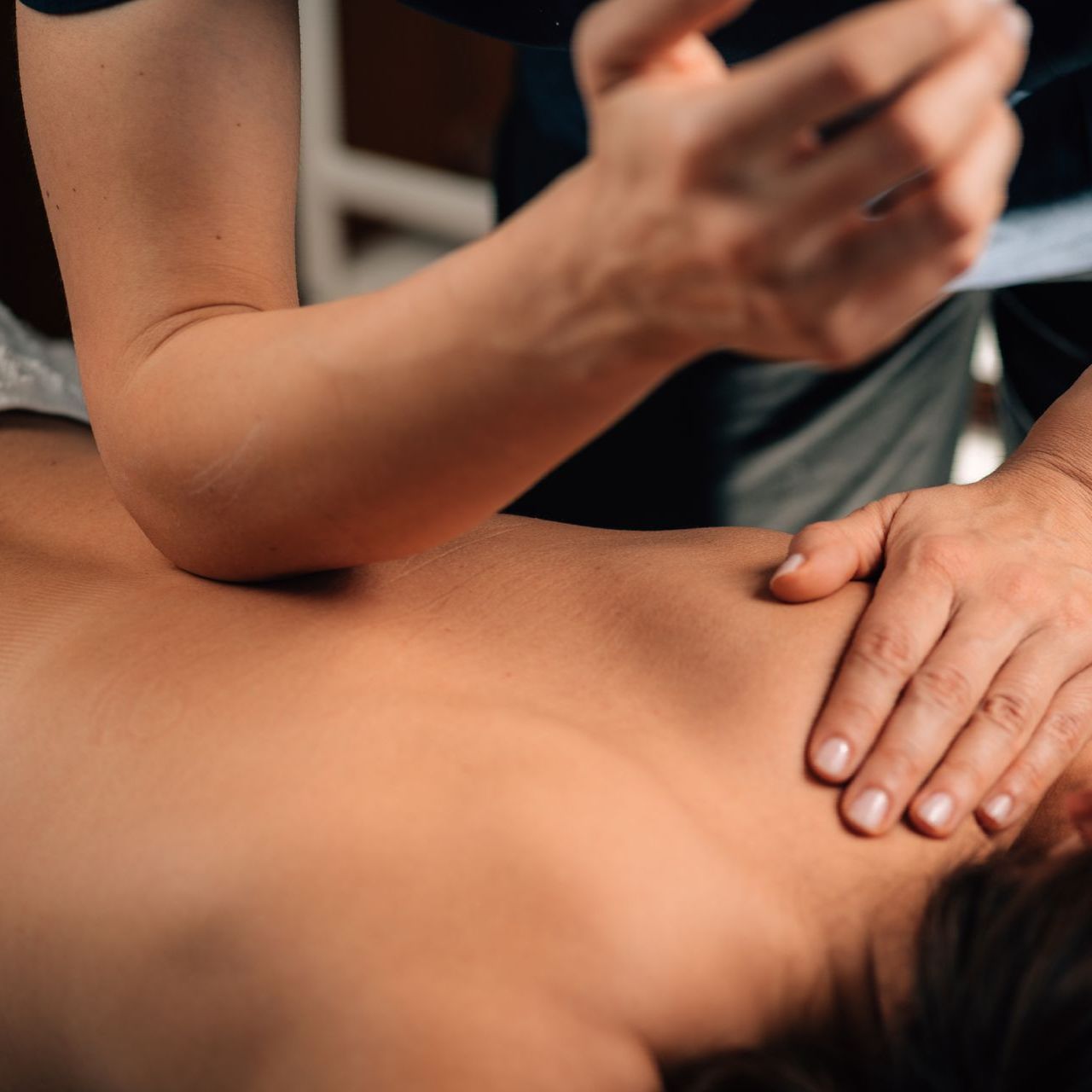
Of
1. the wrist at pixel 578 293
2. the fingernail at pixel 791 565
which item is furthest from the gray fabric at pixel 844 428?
the wrist at pixel 578 293

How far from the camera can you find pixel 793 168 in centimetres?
42

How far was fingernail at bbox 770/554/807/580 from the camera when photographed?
757mm

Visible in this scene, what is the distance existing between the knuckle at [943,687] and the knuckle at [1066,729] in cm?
6

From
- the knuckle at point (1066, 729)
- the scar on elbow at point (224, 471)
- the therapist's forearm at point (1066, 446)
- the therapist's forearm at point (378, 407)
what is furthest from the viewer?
the therapist's forearm at point (1066, 446)

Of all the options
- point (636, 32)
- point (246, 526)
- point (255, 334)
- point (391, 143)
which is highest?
point (636, 32)

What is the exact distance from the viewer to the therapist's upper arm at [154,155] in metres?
0.68

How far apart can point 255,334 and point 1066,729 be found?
0.56m

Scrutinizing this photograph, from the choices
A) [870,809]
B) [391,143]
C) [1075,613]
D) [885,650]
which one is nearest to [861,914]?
[870,809]

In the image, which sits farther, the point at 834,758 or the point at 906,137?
the point at 834,758

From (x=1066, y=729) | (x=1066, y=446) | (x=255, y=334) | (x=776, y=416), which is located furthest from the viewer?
(x=776, y=416)

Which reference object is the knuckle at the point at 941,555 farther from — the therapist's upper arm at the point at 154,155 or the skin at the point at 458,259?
the therapist's upper arm at the point at 154,155

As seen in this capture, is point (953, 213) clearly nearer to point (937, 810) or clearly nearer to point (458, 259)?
point (458, 259)

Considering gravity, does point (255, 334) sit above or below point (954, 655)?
above

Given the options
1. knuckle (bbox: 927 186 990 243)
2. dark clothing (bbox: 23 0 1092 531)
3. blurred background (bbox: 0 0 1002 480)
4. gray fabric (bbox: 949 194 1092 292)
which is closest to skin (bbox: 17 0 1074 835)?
knuckle (bbox: 927 186 990 243)
